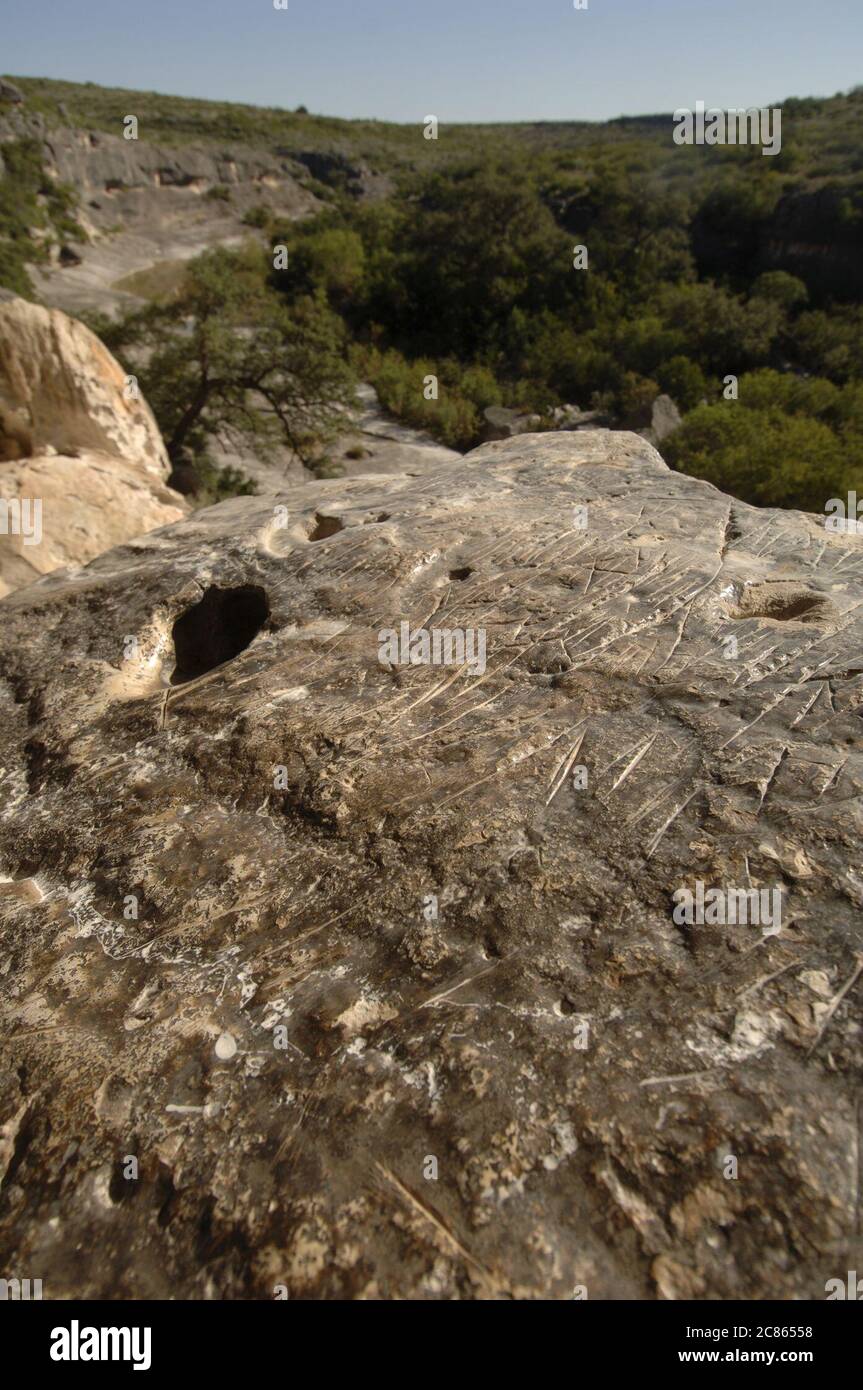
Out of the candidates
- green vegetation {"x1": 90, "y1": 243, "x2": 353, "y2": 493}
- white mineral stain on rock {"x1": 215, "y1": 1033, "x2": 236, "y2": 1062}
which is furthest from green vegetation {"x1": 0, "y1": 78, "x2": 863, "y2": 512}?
white mineral stain on rock {"x1": 215, "y1": 1033, "x2": 236, "y2": 1062}

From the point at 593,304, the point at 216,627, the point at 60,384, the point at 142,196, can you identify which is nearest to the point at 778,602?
the point at 216,627

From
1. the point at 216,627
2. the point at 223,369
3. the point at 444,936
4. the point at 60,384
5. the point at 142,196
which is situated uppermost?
the point at 142,196

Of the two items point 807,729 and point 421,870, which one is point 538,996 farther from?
point 807,729

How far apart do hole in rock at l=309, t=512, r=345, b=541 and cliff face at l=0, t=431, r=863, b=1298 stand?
0.91 meters

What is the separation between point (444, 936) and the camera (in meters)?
2.57

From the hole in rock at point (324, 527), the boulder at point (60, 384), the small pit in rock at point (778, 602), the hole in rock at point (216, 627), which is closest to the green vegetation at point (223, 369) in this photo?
the boulder at point (60, 384)

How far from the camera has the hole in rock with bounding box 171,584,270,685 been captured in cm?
463

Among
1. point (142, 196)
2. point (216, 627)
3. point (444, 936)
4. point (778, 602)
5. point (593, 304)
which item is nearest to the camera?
point (444, 936)

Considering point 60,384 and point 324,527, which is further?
point 60,384

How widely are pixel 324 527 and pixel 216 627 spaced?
116cm

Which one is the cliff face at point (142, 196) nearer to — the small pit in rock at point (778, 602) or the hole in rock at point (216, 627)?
the hole in rock at point (216, 627)

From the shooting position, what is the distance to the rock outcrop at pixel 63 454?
6.83m

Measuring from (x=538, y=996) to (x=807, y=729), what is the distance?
64.2 inches

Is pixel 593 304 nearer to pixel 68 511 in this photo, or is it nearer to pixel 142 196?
pixel 68 511
